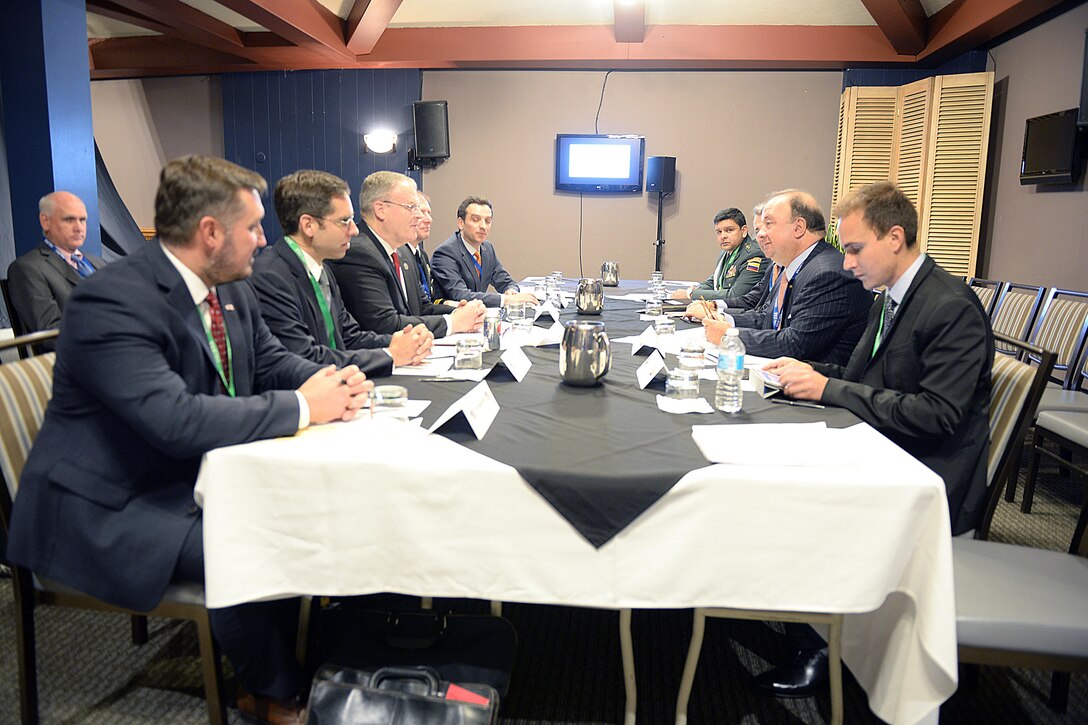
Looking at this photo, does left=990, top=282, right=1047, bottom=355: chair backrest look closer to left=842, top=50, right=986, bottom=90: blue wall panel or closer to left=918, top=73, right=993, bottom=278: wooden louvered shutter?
left=918, top=73, right=993, bottom=278: wooden louvered shutter

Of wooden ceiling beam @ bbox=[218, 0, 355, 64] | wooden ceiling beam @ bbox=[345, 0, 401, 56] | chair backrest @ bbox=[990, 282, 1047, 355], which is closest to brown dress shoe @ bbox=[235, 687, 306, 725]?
chair backrest @ bbox=[990, 282, 1047, 355]

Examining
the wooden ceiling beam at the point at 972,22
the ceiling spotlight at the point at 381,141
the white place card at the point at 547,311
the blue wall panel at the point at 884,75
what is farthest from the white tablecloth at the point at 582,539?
the ceiling spotlight at the point at 381,141

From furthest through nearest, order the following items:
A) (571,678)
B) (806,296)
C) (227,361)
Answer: (806,296), (571,678), (227,361)

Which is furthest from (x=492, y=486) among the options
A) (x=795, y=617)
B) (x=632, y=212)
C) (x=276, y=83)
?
(x=276, y=83)

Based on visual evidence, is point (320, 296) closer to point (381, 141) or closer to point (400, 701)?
point (400, 701)

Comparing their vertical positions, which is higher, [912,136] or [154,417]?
[912,136]

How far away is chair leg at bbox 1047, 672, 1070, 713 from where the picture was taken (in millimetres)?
1830

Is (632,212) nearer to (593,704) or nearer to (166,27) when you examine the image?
(166,27)

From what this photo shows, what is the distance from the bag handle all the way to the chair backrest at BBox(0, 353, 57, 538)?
2.74ft

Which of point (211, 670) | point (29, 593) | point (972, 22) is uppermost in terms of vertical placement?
point (972, 22)

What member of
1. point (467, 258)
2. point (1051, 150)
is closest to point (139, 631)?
point (467, 258)

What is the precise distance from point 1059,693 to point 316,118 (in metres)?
8.12

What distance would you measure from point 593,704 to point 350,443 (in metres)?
0.93

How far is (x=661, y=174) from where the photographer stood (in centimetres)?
747
